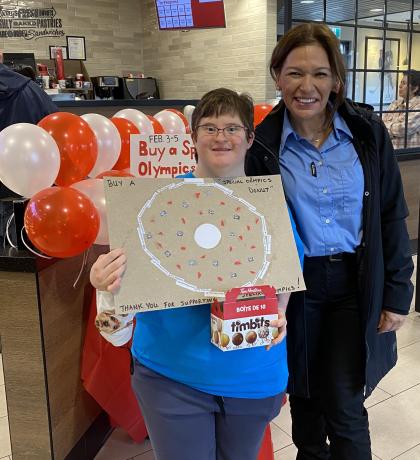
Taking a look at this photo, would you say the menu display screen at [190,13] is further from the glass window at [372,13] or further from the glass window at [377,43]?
the glass window at [372,13]

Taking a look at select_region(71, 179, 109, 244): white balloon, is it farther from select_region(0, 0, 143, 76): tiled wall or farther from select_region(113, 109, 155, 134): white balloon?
select_region(0, 0, 143, 76): tiled wall

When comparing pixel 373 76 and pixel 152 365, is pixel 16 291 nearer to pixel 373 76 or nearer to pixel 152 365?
pixel 152 365

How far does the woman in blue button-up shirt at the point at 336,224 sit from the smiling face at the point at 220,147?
217 millimetres

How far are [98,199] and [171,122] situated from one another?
51.2 inches

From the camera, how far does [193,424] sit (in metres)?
1.10

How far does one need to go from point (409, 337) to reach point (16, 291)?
2.41 meters

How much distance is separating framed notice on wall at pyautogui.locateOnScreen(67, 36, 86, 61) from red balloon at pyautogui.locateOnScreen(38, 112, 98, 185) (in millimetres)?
6168

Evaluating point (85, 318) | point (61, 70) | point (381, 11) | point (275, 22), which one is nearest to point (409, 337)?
point (85, 318)

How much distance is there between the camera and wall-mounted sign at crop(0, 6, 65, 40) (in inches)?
276

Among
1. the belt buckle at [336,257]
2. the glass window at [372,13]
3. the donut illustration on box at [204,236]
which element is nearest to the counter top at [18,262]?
the donut illustration on box at [204,236]

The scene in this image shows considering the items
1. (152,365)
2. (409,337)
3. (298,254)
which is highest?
(298,254)

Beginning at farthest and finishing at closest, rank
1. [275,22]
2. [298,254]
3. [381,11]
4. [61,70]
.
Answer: [61,70], [275,22], [381,11], [298,254]

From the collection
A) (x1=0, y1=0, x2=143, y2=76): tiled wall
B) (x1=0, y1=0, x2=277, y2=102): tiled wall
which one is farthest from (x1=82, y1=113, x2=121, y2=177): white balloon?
(x1=0, y1=0, x2=143, y2=76): tiled wall

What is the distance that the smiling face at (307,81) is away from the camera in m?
1.32
